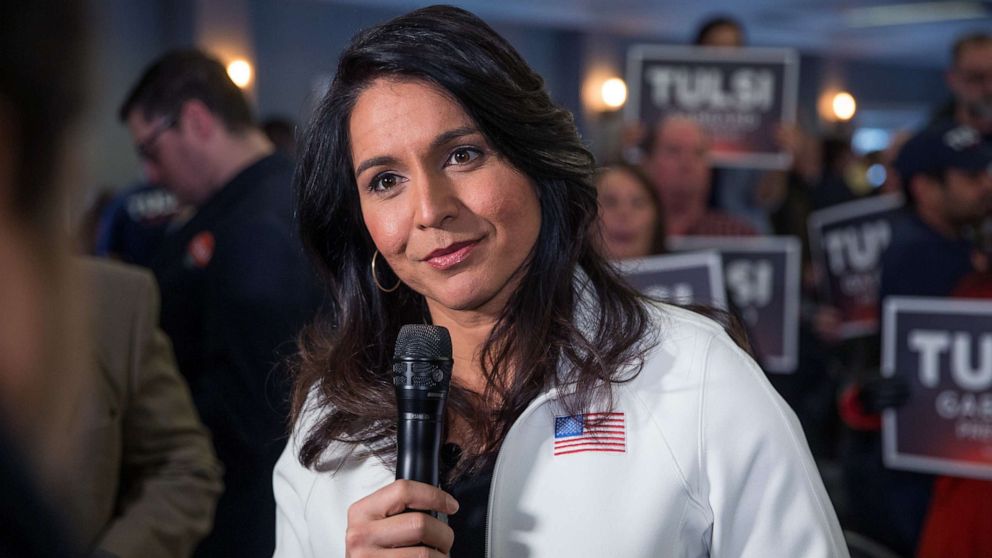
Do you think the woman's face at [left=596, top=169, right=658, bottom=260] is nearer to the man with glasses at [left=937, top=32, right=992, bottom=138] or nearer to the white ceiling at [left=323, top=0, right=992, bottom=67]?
the man with glasses at [left=937, top=32, right=992, bottom=138]

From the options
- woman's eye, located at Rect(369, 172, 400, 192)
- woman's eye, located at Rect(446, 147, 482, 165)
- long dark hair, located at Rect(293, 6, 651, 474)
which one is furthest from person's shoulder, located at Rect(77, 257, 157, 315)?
woman's eye, located at Rect(446, 147, 482, 165)

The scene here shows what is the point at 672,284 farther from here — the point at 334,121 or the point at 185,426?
the point at 334,121

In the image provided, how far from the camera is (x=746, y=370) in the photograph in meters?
1.44

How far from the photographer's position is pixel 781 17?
1413 centimetres

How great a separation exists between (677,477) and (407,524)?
1.20 feet

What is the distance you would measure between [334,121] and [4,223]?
42.3 inches

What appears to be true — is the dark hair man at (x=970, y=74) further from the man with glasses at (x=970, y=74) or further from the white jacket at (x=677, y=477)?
the white jacket at (x=677, y=477)

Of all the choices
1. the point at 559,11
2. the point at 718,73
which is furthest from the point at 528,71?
the point at 559,11

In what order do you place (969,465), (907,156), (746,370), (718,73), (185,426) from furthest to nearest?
(718,73)
(907,156)
(969,465)
(185,426)
(746,370)

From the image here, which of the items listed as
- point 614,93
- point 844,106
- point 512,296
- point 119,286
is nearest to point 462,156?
point 512,296

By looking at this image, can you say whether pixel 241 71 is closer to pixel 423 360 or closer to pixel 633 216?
pixel 633 216

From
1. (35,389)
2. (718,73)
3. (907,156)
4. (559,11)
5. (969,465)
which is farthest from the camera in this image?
(559,11)

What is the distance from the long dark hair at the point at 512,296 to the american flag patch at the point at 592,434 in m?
0.02

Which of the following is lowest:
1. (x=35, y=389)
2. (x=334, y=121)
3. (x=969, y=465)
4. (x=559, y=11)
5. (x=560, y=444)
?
(x=969, y=465)
